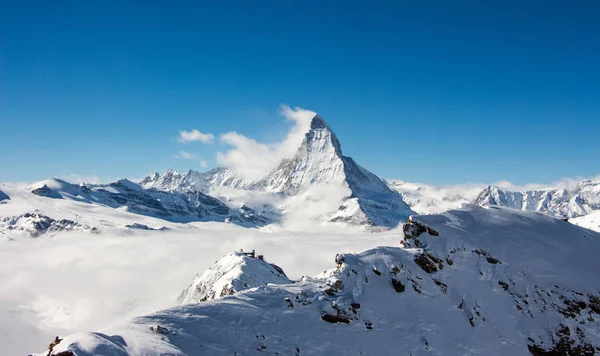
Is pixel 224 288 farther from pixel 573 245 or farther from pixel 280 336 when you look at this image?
pixel 573 245

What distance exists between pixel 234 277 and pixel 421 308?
3663 cm

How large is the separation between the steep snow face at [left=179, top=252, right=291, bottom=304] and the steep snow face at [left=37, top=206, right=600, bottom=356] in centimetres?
2417

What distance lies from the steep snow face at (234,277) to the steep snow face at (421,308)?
79.3 feet

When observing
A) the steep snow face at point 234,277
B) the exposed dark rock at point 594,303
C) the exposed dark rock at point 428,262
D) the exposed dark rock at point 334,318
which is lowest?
the steep snow face at point 234,277

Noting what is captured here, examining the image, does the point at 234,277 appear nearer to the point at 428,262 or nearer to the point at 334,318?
the point at 428,262

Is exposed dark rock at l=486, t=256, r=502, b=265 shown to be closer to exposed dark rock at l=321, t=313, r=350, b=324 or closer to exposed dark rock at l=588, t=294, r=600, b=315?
exposed dark rock at l=588, t=294, r=600, b=315

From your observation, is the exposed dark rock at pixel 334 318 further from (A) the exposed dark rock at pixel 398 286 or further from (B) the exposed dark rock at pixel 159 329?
(B) the exposed dark rock at pixel 159 329

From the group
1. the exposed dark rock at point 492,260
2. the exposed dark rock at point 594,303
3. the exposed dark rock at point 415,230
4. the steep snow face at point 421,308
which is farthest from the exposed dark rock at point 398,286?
the exposed dark rock at point 594,303

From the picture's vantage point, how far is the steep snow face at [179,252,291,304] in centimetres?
6231

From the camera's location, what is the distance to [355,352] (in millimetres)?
28984

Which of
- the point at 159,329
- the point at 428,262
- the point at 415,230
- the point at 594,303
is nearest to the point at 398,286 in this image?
the point at 428,262

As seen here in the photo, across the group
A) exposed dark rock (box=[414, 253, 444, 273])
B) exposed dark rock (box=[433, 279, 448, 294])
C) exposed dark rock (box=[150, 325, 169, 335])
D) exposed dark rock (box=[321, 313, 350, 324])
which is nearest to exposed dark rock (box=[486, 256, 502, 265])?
exposed dark rock (box=[414, 253, 444, 273])

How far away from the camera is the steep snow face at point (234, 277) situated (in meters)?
62.3

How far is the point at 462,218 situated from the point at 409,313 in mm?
21263
